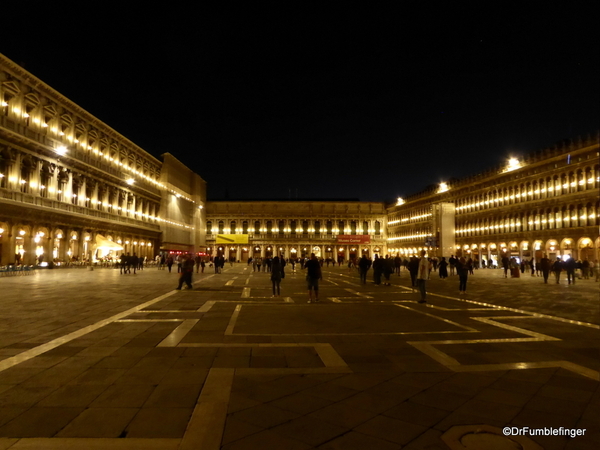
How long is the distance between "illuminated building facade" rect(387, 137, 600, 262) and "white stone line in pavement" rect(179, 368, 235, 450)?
28.2 meters

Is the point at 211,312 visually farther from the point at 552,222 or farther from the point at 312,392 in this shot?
the point at 552,222

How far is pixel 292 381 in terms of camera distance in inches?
203

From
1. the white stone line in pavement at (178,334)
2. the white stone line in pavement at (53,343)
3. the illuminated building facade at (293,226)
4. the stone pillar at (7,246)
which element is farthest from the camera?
the illuminated building facade at (293,226)

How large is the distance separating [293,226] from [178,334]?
3623 inches

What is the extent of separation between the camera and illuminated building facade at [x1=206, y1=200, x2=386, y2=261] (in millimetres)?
98875

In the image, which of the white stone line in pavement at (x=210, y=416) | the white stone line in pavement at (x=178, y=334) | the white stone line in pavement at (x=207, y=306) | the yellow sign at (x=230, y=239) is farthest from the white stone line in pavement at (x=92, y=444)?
the yellow sign at (x=230, y=239)

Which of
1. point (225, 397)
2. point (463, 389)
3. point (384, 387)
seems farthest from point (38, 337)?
point (463, 389)

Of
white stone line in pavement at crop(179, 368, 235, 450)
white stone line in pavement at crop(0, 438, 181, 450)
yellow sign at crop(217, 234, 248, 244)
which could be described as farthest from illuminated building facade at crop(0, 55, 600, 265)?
white stone line in pavement at crop(0, 438, 181, 450)

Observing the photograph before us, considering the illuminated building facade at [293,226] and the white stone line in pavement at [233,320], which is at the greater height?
the illuminated building facade at [293,226]

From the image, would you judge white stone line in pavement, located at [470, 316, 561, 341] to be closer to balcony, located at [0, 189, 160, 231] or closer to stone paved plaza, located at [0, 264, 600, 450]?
stone paved plaza, located at [0, 264, 600, 450]

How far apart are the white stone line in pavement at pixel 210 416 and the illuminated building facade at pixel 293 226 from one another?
93.4 m

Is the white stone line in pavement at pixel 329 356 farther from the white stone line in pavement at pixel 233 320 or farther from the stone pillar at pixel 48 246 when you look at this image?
the stone pillar at pixel 48 246

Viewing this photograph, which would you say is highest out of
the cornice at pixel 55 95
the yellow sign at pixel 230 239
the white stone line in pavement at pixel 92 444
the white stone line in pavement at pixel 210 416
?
the cornice at pixel 55 95

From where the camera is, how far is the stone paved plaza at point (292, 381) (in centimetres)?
363
